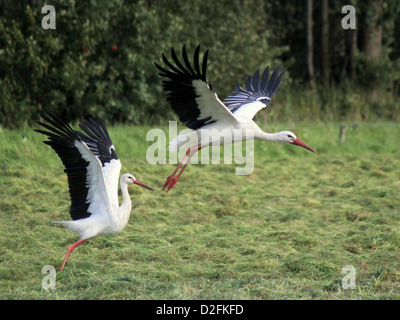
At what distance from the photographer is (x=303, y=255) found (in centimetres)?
556

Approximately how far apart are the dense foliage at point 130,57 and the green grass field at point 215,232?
1793mm

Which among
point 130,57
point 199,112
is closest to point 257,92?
point 199,112

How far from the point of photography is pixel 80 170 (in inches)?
194

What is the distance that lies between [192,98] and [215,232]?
1400 mm

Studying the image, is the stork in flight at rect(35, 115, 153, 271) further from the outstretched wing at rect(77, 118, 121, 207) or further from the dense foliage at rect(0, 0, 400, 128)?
the dense foliage at rect(0, 0, 400, 128)

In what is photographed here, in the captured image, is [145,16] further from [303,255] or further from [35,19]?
[303,255]

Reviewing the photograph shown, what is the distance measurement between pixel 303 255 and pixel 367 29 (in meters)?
11.5

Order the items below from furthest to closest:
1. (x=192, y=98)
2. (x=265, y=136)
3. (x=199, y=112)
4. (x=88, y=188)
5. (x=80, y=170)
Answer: (x=265, y=136)
(x=199, y=112)
(x=192, y=98)
(x=88, y=188)
(x=80, y=170)

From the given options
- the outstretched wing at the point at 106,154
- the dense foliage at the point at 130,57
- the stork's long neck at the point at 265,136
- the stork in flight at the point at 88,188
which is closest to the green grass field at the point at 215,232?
the stork in flight at the point at 88,188

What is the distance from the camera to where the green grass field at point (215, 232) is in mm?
4820

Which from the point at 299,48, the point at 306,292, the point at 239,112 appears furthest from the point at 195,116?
the point at 299,48

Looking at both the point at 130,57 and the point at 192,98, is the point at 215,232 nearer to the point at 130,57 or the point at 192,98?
the point at 192,98

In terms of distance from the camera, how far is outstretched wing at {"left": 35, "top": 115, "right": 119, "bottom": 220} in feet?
15.6

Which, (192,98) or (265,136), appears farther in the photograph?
(265,136)
